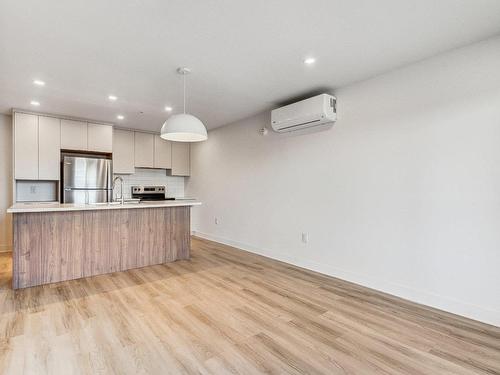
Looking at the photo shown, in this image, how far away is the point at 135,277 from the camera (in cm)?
347

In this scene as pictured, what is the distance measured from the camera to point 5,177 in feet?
15.8

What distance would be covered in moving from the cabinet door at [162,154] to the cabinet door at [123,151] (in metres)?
0.51

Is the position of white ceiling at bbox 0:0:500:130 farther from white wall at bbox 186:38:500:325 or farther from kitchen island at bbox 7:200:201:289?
kitchen island at bbox 7:200:201:289

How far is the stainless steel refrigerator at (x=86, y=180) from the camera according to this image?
481 cm

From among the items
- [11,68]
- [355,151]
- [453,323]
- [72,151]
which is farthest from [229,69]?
[72,151]

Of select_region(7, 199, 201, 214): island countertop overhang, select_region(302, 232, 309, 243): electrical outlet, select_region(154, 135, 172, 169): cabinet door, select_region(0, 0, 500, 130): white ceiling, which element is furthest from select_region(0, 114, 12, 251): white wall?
select_region(302, 232, 309, 243): electrical outlet

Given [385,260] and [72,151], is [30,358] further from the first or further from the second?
[72,151]

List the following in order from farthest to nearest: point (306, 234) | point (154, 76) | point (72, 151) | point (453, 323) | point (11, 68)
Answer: point (72, 151), point (306, 234), point (154, 76), point (11, 68), point (453, 323)

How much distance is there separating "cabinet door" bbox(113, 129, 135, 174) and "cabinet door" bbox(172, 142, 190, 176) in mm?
941

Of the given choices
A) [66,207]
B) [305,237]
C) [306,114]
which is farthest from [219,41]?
[305,237]

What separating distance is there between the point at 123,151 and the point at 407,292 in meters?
5.49

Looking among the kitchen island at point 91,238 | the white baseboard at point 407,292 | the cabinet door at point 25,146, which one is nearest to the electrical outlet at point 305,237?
the white baseboard at point 407,292

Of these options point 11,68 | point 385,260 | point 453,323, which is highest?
point 11,68

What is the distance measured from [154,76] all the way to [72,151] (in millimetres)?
2980
